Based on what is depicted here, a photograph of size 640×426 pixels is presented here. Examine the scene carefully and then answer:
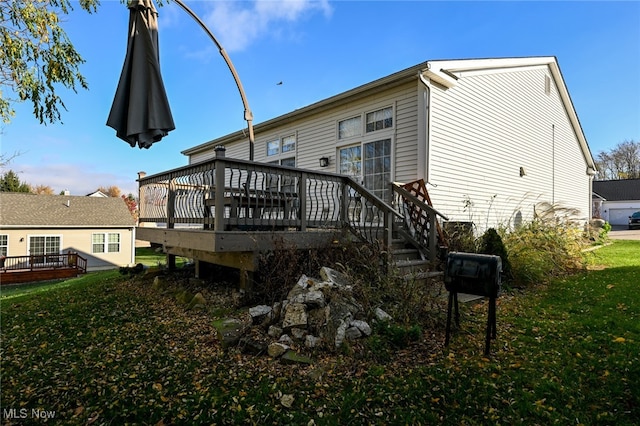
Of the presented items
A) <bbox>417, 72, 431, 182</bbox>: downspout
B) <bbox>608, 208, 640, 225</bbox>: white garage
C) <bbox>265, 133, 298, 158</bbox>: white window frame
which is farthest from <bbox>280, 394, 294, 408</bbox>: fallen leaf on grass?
<bbox>608, 208, 640, 225</bbox>: white garage

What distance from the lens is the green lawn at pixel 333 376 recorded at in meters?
2.33

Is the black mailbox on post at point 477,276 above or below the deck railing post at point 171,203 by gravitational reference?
below

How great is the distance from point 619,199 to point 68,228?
4780cm

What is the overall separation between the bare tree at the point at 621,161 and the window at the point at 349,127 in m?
44.0

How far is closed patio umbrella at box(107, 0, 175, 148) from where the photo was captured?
14.3ft

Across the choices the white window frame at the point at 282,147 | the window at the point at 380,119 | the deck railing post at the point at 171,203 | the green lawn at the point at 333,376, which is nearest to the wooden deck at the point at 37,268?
the white window frame at the point at 282,147

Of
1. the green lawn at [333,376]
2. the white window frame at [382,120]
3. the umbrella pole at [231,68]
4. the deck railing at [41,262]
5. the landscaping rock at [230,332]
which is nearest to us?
the green lawn at [333,376]

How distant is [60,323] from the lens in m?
4.37

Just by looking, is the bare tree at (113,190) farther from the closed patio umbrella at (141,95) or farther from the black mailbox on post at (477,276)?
the black mailbox on post at (477,276)

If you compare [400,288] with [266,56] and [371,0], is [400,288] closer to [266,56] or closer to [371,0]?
[371,0]

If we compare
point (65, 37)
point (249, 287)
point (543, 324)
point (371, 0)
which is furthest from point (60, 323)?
point (371, 0)

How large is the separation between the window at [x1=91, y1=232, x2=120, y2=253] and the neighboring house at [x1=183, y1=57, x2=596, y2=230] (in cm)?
1444

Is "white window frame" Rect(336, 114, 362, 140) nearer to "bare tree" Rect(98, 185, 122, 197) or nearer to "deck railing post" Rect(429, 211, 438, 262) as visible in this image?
"deck railing post" Rect(429, 211, 438, 262)

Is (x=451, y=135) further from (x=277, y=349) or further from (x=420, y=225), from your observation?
(x=277, y=349)
